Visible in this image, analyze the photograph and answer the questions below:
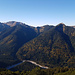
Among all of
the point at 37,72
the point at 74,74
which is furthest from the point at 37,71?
the point at 74,74

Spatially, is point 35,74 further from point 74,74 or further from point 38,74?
point 74,74

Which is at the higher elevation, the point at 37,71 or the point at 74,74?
the point at 37,71

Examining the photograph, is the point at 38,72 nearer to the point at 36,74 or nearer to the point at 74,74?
the point at 36,74

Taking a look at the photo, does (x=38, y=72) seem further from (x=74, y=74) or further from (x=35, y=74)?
(x=74, y=74)

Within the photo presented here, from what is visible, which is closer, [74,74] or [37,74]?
[37,74]

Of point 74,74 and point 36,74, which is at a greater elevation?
point 36,74

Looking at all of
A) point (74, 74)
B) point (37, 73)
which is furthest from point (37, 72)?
point (74, 74)

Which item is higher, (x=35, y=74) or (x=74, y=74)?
(x=35, y=74)
